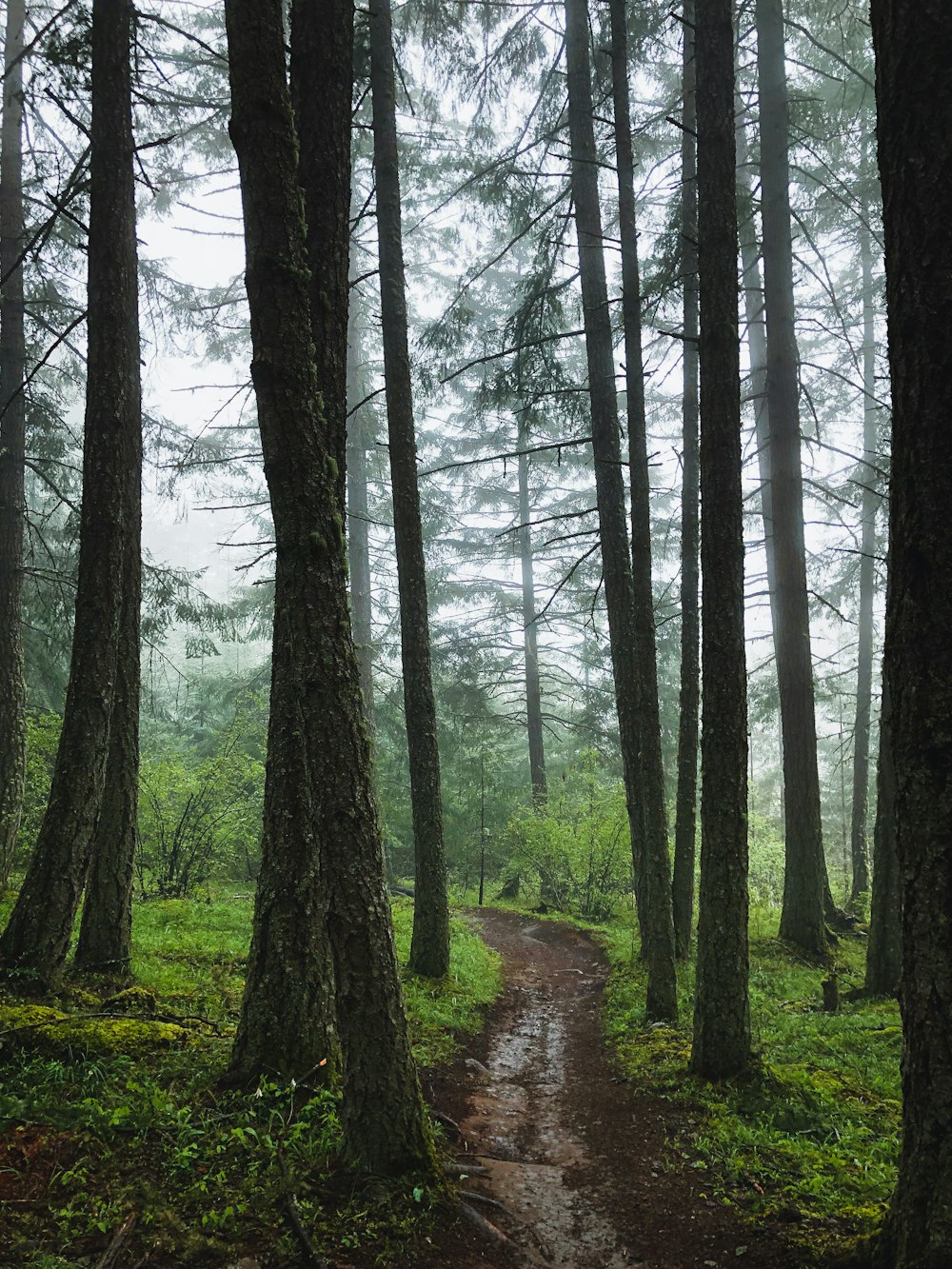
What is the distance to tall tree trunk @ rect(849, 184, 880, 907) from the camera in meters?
15.8

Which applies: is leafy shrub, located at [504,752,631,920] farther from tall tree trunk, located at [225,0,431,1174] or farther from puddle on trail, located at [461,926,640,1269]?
tall tree trunk, located at [225,0,431,1174]

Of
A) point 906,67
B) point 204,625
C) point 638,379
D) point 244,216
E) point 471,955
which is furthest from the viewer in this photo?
point 204,625

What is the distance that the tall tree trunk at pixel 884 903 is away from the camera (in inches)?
299

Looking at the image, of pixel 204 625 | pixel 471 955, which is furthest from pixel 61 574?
pixel 471 955

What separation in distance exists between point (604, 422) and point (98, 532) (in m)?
5.66

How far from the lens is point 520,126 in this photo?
447 inches

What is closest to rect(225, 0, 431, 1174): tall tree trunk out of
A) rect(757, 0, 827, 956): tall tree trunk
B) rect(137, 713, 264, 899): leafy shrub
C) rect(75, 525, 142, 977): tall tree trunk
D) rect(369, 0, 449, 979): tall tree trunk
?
rect(75, 525, 142, 977): tall tree trunk

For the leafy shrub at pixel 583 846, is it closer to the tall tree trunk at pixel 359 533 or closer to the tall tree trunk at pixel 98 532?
the tall tree trunk at pixel 359 533

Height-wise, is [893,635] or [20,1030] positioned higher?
[893,635]

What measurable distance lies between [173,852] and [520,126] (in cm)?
1202

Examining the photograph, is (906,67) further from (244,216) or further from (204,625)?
(204,625)

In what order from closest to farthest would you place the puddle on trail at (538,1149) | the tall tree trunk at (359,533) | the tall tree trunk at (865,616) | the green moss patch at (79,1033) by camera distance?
1. the puddle on trail at (538,1149)
2. the green moss patch at (79,1033)
3. the tall tree trunk at (865,616)
4. the tall tree trunk at (359,533)

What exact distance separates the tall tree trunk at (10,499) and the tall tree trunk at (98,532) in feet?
15.7

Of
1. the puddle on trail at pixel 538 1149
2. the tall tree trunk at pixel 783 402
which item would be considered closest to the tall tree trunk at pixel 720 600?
the puddle on trail at pixel 538 1149
